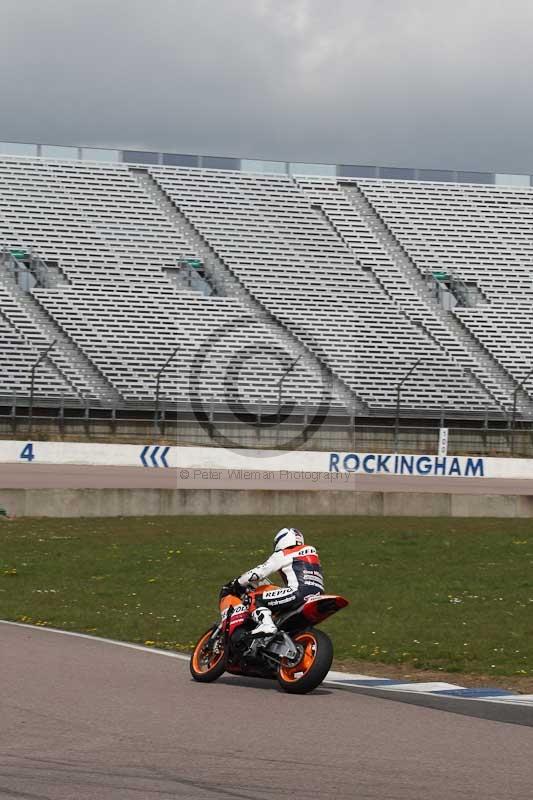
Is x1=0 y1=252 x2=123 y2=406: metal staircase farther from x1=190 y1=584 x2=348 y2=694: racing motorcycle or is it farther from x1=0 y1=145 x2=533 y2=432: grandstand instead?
x1=190 y1=584 x2=348 y2=694: racing motorcycle

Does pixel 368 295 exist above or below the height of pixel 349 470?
above

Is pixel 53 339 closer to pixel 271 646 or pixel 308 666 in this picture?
pixel 271 646

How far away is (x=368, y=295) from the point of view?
165ft

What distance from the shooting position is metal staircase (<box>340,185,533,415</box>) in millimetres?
47219

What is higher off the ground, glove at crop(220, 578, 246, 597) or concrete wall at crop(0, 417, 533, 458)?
concrete wall at crop(0, 417, 533, 458)

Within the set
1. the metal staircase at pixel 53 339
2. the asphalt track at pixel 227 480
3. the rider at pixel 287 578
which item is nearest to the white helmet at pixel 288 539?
the rider at pixel 287 578

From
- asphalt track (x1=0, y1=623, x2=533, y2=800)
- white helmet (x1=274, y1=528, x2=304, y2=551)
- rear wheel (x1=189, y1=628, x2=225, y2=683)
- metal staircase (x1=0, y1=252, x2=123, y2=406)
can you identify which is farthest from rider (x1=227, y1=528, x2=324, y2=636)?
metal staircase (x1=0, y1=252, x2=123, y2=406)

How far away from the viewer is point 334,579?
16891 millimetres

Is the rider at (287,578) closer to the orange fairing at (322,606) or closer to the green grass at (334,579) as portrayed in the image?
the orange fairing at (322,606)

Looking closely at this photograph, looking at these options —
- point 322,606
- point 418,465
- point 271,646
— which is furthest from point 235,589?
point 418,465

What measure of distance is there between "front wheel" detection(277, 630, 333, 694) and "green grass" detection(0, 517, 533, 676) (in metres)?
2.22

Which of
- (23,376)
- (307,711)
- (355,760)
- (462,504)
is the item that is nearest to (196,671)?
(307,711)

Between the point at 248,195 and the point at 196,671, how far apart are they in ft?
147

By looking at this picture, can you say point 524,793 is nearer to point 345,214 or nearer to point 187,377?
point 187,377
